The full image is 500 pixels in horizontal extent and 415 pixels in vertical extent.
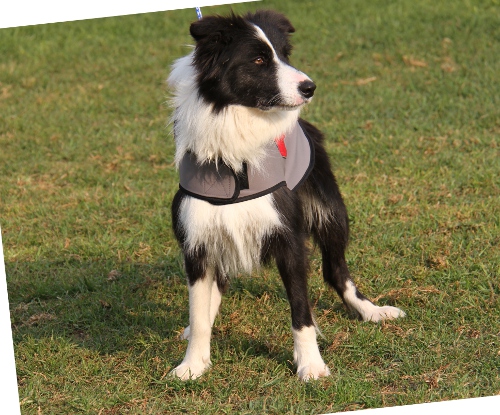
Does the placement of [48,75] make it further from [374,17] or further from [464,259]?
[464,259]

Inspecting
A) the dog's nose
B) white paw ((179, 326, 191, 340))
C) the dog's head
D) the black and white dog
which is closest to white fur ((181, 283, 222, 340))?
white paw ((179, 326, 191, 340))

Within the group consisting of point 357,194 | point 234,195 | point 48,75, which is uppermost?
point 234,195

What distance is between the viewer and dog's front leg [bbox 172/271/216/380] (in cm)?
424

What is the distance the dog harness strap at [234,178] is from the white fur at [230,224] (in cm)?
4

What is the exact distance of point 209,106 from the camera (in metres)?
3.92

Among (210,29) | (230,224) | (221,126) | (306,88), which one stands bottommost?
(230,224)

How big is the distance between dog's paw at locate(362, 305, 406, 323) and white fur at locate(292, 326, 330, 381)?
2.27 feet

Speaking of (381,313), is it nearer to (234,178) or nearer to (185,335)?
(185,335)

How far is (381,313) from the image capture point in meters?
4.79

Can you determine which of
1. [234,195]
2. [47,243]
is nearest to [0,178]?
[47,243]

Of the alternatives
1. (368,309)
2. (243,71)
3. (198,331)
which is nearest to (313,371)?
(198,331)

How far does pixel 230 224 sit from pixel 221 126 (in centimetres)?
50

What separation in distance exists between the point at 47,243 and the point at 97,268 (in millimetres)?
674

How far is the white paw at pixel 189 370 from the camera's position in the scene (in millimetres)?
4250
